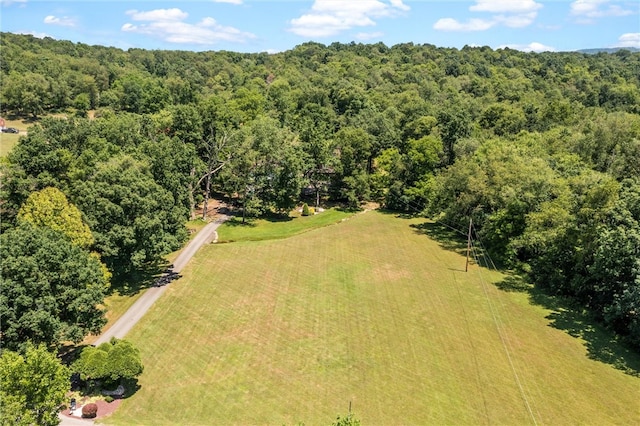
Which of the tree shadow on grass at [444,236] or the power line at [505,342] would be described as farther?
the tree shadow on grass at [444,236]

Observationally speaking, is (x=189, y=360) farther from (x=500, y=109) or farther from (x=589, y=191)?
(x=500, y=109)

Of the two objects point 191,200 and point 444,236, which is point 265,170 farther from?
point 444,236

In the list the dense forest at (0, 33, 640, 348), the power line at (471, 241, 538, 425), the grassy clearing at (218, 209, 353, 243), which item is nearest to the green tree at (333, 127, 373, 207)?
the dense forest at (0, 33, 640, 348)

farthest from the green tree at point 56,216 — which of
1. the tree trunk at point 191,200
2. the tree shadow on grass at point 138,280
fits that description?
the tree trunk at point 191,200

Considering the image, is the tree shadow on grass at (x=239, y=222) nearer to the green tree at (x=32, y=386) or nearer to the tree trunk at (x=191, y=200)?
the tree trunk at (x=191, y=200)

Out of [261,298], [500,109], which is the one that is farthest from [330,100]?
[261,298]

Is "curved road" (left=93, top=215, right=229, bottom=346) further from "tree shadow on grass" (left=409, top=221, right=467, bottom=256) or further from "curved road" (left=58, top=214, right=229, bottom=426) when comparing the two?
"tree shadow on grass" (left=409, top=221, right=467, bottom=256)
